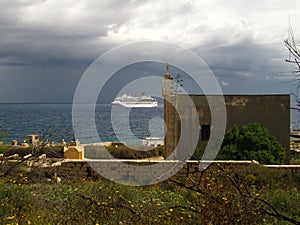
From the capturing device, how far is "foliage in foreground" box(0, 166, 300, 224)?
15.4 ft

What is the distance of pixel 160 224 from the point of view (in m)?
5.61

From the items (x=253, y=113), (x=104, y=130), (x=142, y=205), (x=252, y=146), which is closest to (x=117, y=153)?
(x=253, y=113)

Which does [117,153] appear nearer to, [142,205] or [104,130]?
[142,205]

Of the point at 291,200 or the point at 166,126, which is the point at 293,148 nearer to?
the point at 166,126

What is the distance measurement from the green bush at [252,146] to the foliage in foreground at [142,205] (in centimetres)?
654

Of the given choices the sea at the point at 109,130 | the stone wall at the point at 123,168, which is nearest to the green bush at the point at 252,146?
the sea at the point at 109,130

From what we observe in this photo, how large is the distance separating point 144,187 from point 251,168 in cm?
305

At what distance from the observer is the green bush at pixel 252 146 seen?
49.6 ft

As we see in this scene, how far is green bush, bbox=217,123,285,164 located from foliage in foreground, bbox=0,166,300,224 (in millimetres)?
6537

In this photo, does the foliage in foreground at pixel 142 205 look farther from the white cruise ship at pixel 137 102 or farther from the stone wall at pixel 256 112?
the white cruise ship at pixel 137 102

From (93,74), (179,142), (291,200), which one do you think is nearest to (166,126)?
(179,142)

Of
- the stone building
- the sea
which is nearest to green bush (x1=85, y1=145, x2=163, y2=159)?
the sea

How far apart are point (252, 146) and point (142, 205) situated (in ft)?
32.3

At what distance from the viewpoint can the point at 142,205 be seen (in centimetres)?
682
